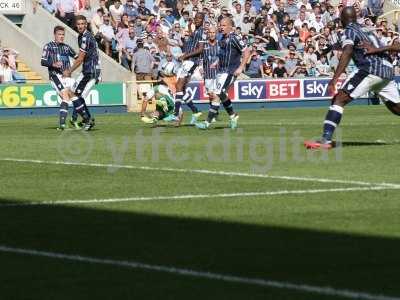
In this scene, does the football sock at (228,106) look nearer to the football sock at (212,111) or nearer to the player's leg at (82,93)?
the football sock at (212,111)

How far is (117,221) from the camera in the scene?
11422 millimetres

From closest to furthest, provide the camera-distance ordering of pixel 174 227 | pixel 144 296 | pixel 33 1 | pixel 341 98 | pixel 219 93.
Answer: pixel 144 296, pixel 174 227, pixel 341 98, pixel 219 93, pixel 33 1

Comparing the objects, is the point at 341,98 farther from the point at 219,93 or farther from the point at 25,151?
the point at 219,93

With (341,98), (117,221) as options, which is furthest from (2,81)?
(117,221)

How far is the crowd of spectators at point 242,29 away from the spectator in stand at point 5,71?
13.9 feet

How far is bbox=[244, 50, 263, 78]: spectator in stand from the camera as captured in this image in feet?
139

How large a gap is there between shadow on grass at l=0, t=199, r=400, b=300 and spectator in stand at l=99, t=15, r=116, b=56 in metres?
29.4

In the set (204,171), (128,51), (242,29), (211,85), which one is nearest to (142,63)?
(128,51)

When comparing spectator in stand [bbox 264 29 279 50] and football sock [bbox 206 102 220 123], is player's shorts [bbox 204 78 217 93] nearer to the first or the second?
football sock [bbox 206 102 220 123]

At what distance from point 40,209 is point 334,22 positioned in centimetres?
3431

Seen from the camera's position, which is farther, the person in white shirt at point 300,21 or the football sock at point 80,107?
the person in white shirt at point 300,21

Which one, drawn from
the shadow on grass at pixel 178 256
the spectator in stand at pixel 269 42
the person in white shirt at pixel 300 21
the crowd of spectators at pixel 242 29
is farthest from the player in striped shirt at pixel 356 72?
the person in white shirt at pixel 300 21

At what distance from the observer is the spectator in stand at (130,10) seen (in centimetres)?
4210

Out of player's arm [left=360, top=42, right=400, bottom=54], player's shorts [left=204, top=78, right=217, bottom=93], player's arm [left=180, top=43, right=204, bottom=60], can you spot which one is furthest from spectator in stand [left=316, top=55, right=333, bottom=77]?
player's arm [left=360, top=42, right=400, bottom=54]
